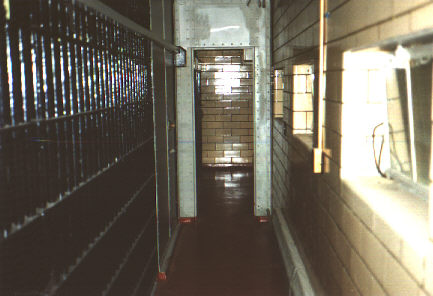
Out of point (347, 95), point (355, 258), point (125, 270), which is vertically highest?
point (347, 95)

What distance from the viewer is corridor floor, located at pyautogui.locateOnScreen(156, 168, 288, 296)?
3725 mm

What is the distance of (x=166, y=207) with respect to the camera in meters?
4.36

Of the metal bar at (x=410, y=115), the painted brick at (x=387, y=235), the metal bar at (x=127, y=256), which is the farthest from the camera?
the metal bar at (x=127, y=256)

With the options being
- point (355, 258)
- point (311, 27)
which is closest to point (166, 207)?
point (311, 27)

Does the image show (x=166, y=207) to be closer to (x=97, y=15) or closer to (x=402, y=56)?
(x=97, y=15)

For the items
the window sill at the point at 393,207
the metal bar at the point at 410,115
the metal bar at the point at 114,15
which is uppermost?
the metal bar at the point at 114,15

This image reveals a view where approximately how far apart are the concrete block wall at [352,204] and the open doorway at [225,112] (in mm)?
4813

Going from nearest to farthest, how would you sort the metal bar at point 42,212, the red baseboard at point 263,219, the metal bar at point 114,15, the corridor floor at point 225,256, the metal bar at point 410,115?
the metal bar at point 42,212
the metal bar at point 410,115
the metal bar at point 114,15
the corridor floor at point 225,256
the red baseboard at point 263,219

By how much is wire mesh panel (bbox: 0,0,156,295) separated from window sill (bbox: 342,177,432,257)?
4.05 ft

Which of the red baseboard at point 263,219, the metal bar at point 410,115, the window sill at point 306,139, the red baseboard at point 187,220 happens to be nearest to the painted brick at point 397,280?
the metal bar at point 410,115

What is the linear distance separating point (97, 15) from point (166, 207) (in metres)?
2.58

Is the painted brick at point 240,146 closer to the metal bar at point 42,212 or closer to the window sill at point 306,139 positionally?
the window sill at point 306,139

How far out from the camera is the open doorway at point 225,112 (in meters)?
8.69

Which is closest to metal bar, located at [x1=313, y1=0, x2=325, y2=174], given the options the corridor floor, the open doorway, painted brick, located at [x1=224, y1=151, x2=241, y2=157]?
the corridor floor
